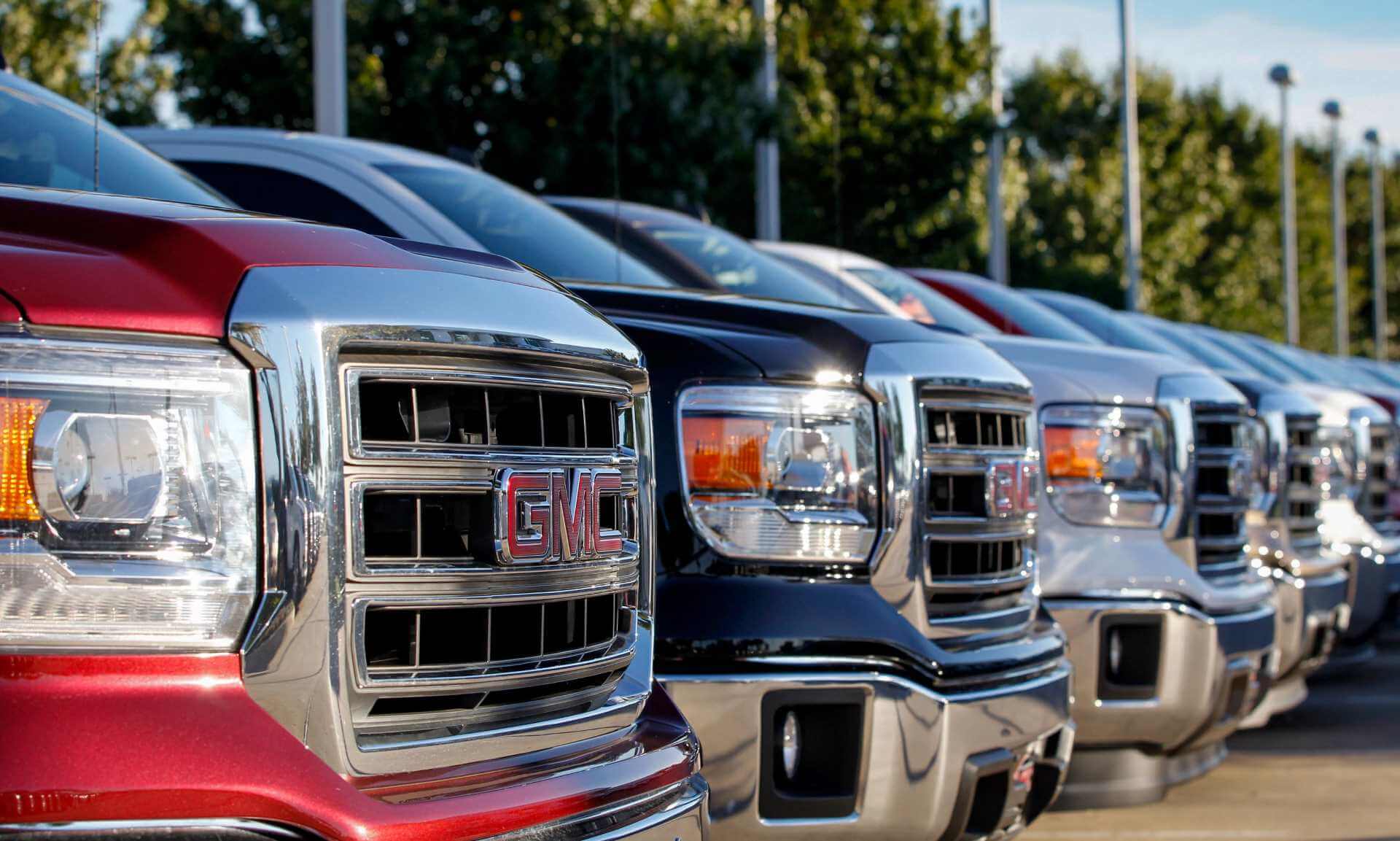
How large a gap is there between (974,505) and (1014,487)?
0.68 ft

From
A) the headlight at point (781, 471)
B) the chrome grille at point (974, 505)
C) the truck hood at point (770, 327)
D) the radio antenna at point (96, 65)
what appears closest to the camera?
the radio antenna at point (96, 65)

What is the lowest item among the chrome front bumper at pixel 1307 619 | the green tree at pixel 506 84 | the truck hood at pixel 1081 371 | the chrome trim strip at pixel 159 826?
the chrome front bumper at pixel 1307 619

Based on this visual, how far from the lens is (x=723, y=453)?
11.9 feet

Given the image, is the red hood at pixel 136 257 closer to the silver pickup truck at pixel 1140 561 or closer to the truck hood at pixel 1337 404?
the silver pickup truck at pixel 1140 561

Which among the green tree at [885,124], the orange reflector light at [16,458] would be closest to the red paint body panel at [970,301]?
the orange reflector light at [16,458]

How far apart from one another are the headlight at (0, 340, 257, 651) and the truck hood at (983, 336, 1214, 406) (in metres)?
3.67

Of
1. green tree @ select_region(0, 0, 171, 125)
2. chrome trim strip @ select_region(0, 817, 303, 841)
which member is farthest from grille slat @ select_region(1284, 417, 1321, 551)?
green tree @ select_region(0, 0, 171, 125)

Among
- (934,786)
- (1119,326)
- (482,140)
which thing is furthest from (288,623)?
(482,140)

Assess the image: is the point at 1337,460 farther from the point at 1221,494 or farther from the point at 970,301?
the point at 1221,494

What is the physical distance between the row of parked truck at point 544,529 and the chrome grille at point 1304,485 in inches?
25.4

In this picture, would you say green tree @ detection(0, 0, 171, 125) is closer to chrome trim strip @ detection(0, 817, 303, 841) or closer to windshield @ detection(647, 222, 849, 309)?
windshield @ detection(647, 222, 849, 309)

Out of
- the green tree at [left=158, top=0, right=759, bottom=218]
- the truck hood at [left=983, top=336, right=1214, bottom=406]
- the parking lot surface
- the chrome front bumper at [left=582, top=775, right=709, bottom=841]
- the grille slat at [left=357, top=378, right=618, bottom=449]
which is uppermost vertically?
the green tree at [left=158, top=0, right=759, bottom=218]

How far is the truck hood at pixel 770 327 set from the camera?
3732mm

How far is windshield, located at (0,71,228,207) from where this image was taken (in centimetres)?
336
